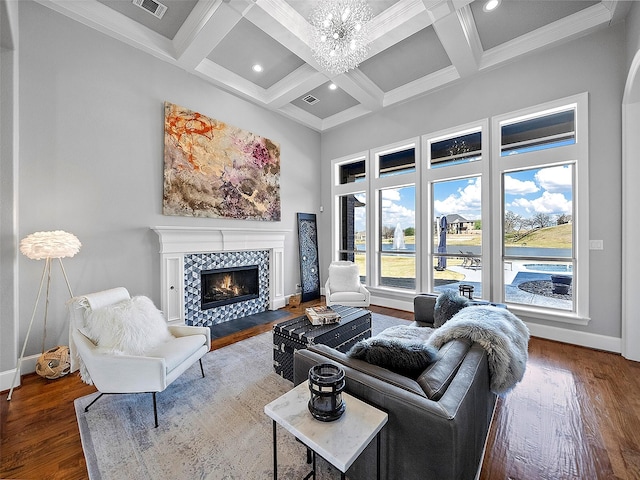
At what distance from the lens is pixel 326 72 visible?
3.80 metres

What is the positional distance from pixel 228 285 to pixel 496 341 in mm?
3836

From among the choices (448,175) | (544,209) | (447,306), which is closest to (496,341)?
(447,306)

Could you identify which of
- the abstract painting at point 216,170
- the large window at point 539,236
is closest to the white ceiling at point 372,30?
the abstract painting at point 216,170

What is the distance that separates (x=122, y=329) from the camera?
210 cm

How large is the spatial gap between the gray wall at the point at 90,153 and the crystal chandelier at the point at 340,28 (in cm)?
224

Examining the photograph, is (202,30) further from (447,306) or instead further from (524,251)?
(524,251)

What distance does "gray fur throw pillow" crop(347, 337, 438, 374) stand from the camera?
1408mm

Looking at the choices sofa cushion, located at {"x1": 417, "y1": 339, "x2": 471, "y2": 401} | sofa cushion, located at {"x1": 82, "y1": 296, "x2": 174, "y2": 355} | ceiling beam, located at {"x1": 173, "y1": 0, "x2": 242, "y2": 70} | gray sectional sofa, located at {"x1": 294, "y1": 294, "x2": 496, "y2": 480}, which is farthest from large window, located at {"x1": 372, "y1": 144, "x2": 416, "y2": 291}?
sofa cushion, located at {"x1": 82, "y1": 296, "x2": 174, "y2": 355}

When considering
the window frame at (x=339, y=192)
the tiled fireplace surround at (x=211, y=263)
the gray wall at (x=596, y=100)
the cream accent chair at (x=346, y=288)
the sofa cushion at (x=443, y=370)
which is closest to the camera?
the sofa cushion at (x=443, y=370)

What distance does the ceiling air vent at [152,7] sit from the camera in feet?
9.53

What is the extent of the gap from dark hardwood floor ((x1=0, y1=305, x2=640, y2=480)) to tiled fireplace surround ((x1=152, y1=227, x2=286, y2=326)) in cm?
132

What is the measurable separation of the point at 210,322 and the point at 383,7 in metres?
4.75

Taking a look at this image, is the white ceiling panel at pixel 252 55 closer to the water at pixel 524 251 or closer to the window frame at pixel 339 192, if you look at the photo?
the window frame at pixel 339 192

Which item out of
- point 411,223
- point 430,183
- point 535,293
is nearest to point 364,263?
point 411,223
